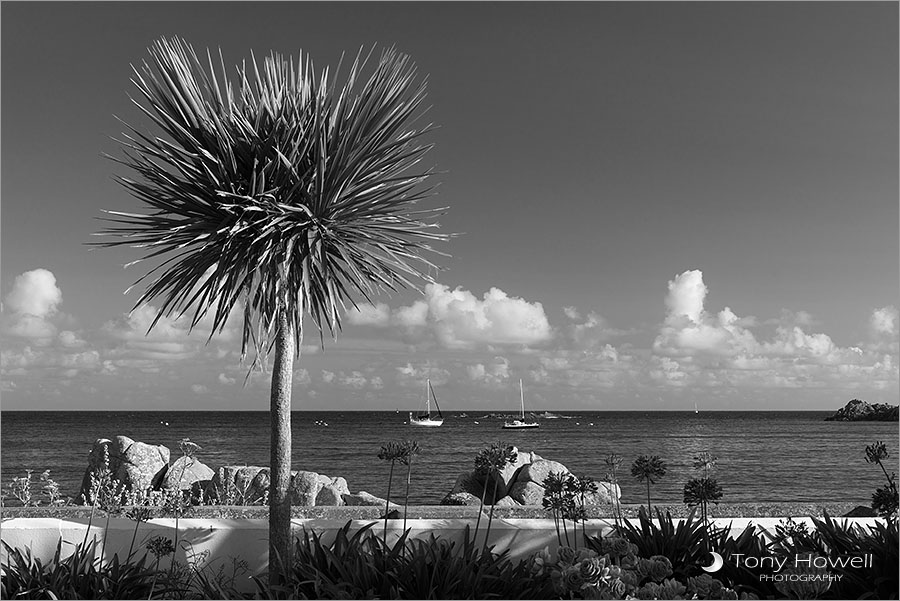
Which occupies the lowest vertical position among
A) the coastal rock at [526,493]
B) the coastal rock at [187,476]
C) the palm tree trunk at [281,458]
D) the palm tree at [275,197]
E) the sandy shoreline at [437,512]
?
the coastal rock at [526,493]

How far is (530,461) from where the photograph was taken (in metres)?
12.5

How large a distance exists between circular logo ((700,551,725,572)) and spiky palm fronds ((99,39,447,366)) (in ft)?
7.50

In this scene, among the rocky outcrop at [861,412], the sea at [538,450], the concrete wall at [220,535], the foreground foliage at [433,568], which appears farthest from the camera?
the rocky outcrop at [861,412]

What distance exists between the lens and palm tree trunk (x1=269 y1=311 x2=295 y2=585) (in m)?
4.09

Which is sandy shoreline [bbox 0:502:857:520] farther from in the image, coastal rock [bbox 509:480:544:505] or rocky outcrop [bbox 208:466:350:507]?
coastal rock [bbox 509:480:544:505]

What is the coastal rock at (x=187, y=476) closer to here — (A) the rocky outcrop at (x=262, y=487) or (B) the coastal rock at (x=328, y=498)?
(A) the rocky outcrop at (x=262, y=487)

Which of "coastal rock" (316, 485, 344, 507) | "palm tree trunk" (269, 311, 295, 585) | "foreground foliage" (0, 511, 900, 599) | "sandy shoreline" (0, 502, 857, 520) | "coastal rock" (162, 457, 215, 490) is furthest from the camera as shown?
"coastal rock" (162, 457, 215, 490)

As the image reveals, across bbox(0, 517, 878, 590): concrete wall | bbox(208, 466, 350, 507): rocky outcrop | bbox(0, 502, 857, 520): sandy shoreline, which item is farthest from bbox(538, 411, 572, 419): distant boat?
bbox(0, 517, 878, 590): concrete wall

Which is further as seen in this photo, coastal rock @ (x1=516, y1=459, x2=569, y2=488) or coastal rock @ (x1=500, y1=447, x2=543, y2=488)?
coastal rock @ (x1=500, y1=447, x2=543, y2=488)

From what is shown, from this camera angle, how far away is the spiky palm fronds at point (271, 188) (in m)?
4.16

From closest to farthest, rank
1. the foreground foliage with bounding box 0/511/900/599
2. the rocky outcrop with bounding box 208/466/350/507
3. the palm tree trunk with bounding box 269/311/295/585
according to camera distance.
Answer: the foreground foliage with bounding box 0/511/900/599 → the palm tree trunk with bounding box 269/311/295/585 → the rocky outcrop with bounding box 208/466/350/507

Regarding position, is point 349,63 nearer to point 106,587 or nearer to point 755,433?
point 106,587

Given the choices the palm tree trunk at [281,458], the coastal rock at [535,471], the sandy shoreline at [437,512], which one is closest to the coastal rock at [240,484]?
the sandy shoreline at [437,512]

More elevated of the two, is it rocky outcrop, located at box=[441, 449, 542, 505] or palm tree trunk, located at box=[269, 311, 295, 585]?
palm tree trunk, located at box=[269, 311, 295, 585]
